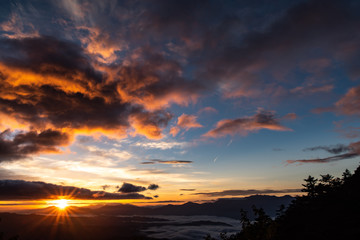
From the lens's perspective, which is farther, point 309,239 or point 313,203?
point 313,203

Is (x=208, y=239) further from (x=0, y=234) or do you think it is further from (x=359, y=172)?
(x=359, y=172)

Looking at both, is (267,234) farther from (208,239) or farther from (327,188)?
(327,188)

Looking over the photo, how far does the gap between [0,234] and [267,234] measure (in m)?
30.1

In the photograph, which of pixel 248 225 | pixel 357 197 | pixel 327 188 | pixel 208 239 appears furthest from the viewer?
pixel 327 188

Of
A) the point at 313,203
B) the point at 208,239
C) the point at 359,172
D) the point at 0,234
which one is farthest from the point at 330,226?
the point at 0,234

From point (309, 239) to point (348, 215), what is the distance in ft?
33.6

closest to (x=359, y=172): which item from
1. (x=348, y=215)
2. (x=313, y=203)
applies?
(x=313, y=203)

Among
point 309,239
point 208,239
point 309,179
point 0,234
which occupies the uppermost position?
point 309,179

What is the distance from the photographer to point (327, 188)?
7844cm

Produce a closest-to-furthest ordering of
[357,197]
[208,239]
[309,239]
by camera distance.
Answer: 1. [208,239]
2. [309,239]
3. [357,197]

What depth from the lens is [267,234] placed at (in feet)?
63.9

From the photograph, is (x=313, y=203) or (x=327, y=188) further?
(x=327, y=188)

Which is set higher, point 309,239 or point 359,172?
point 359,172

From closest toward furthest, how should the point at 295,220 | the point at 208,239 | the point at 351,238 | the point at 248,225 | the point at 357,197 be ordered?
the point at 248,225 < the point at 208,239 < the point at 351,238 < the point at 357,197 < the point at 295,220
